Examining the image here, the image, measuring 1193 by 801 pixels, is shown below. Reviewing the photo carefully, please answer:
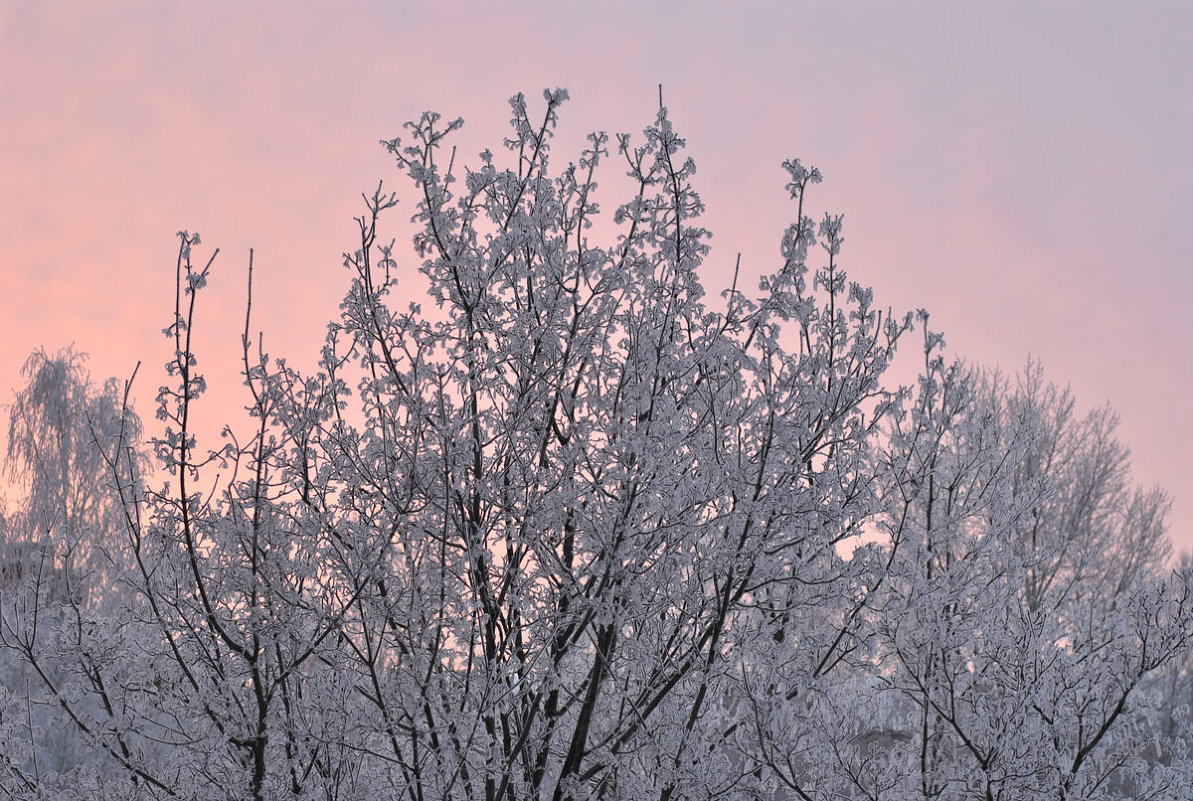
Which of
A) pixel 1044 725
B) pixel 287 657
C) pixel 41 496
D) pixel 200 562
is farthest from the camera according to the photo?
pixel 41 496

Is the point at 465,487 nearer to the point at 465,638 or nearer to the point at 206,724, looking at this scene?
the point at 465,638

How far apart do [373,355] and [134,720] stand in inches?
84.8

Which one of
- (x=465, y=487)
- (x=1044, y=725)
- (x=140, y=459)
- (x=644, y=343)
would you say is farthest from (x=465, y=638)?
(x=140, y=459)

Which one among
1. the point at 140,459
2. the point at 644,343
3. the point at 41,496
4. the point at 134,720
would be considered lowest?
the point at 134,720

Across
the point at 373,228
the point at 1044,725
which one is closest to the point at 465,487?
the point at 373,228

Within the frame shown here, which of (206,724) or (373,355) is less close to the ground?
(373,355)

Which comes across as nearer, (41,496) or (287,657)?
(287,657)

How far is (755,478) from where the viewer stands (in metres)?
4.37

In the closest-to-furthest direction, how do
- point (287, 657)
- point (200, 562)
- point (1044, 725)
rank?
point (287, 657) < point (200, 562) < point (1044, 725)

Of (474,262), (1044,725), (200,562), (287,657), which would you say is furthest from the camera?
(1044,725)

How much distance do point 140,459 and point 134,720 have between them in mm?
12844

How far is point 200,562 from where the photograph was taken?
4.26 meters

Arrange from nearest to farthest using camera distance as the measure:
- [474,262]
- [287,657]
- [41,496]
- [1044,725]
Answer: [287,657] < [474,262] < [1044,725] < [41,496]

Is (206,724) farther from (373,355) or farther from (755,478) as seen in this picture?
(755,478)
